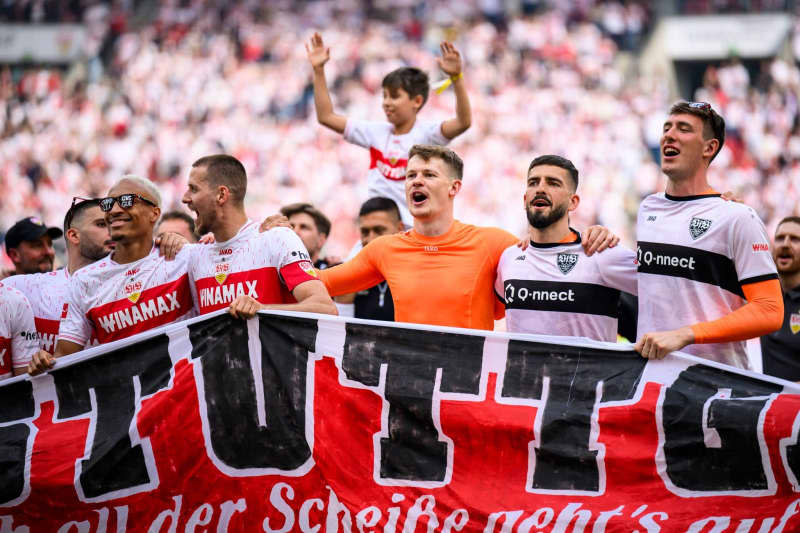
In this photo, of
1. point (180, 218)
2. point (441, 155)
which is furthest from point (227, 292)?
point (180, 218)

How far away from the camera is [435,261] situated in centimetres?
531

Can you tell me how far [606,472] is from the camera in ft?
14.6

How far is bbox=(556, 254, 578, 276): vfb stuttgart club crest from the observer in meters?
5.02

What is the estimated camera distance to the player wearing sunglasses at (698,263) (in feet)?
14.7

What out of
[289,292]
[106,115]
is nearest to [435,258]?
[289,292]

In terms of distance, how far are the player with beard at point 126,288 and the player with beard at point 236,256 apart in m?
0.13

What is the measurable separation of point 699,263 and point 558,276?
2.22 ft

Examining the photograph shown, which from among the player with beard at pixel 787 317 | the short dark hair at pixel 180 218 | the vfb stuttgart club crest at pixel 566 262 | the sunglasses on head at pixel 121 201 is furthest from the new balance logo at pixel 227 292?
the player with beard at pixel 787 317

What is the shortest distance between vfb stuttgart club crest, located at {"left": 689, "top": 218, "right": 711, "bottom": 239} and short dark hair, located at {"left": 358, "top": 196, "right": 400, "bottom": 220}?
2.56 m

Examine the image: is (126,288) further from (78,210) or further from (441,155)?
(441,155)

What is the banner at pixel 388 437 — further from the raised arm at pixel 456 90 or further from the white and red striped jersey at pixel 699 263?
the raised arm at pixel 456 90

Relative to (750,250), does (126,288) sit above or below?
below

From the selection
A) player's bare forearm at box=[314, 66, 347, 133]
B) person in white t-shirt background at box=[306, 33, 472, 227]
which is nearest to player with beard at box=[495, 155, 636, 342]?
person in white t-shirt background at box=[306, 33, 472, 227]

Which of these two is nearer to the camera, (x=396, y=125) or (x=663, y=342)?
(x=663, y=342)
